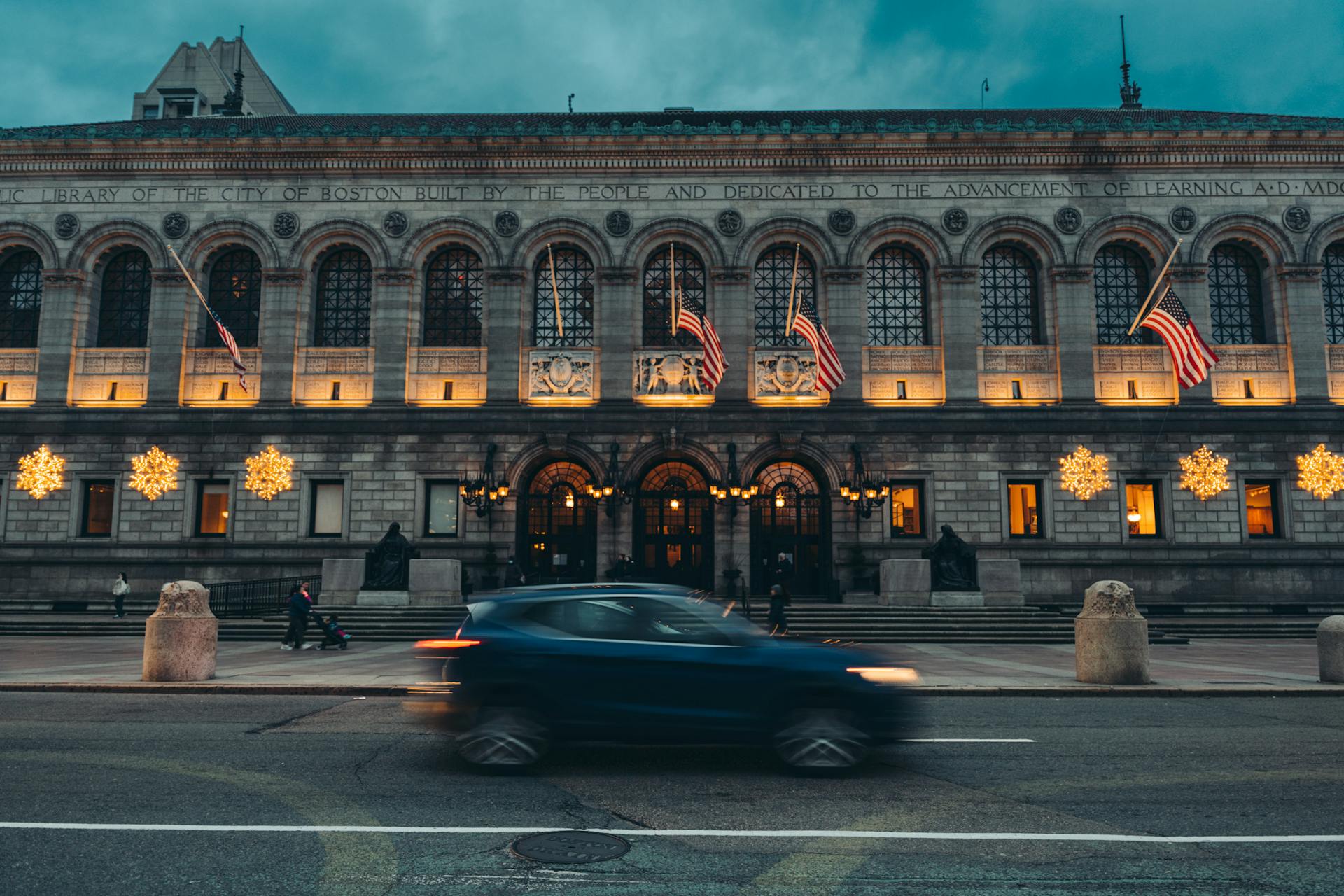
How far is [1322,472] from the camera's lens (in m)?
27.7

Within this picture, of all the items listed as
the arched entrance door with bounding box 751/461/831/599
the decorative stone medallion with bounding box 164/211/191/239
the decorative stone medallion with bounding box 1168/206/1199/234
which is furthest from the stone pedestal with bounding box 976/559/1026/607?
the decorative stone medallion with bounding box 164/211/191/239

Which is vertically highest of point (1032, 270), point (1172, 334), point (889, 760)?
point (1032, 270)

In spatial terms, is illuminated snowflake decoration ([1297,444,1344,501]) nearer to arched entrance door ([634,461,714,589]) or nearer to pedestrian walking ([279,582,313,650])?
arched entrance door ([634,461,714,589])

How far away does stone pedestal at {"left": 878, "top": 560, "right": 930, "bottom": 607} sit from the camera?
984 inches

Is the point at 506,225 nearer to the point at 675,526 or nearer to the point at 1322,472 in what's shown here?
the point at 675,526

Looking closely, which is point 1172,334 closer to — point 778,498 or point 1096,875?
point 778,498

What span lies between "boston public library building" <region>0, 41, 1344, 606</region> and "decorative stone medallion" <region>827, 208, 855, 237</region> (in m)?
0.07

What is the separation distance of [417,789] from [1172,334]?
2489 centimetres

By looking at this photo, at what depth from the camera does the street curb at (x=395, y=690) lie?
13.2 m

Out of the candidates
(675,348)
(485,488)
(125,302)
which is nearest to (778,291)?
(675,348)

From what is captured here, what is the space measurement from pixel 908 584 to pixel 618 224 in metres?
15.9

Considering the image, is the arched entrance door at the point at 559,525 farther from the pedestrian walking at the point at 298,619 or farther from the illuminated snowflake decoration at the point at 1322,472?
the illuminated snowflake decoration at the point at 1322,472

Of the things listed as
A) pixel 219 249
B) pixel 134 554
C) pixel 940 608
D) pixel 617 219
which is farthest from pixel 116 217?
pixel 940 608

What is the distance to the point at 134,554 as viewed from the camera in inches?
1134
